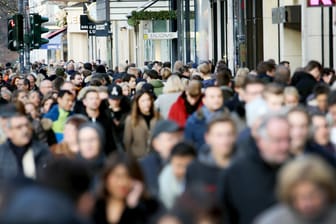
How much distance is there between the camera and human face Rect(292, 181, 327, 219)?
7391mm

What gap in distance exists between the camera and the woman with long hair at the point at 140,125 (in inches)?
642

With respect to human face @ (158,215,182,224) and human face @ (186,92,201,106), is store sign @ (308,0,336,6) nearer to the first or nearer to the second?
human face @ (186,92,201,106)

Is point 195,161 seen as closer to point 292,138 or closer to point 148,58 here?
point 292,138

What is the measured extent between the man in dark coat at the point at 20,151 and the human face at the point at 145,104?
4134mm

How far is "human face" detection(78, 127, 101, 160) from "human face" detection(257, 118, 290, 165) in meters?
1.90

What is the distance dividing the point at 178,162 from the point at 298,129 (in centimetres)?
94

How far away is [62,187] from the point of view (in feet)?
23.8

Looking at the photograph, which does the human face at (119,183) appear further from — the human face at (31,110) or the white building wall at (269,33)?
the white building wall at (269,33)

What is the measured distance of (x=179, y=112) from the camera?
17.6 m

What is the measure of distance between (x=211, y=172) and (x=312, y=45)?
A: 21.0 meters

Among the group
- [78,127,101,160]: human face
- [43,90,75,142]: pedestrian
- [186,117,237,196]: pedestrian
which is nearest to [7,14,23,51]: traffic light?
[43,90,75,142]: pedestrian

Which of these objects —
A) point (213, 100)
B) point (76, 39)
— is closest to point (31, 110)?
point (213, 100)

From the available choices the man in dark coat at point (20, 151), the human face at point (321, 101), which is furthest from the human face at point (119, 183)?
the human face at point (321, 101)

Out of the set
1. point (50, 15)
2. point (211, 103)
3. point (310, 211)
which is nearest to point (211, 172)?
point (310, 211)
